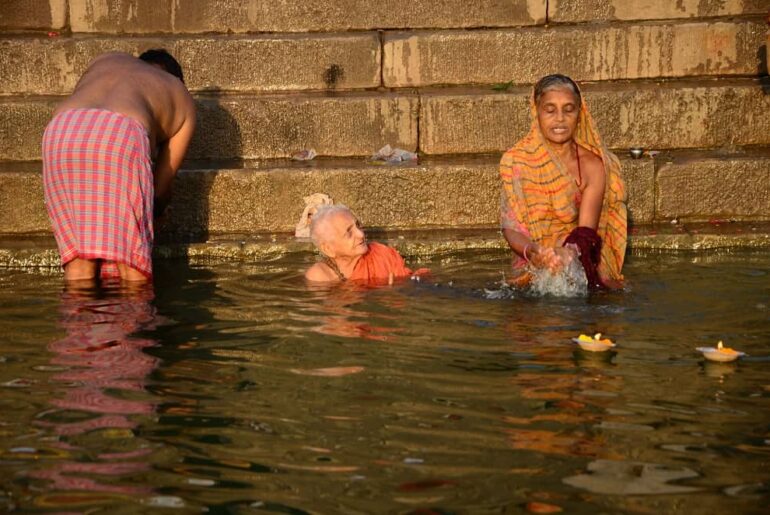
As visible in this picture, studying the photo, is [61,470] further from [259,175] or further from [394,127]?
[394,127]

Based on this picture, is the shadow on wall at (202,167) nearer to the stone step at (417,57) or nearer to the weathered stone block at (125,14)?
the stone step at (417,57)

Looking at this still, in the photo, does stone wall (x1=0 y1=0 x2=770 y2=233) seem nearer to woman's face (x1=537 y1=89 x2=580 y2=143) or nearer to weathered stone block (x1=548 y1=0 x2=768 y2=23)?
weathered stone block (x1=548 y1=0 x2=768 y2=23)

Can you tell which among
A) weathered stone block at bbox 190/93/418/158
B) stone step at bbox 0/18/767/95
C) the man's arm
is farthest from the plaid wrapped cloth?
stone step at bbox 0/18/767/95

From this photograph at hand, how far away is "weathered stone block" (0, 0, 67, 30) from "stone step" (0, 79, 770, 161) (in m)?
0.89

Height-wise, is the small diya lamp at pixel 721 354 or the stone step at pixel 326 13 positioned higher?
the stone step at pixel 326 13

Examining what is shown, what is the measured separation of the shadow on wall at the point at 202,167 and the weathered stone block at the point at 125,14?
78cm

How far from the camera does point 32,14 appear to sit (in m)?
9.54

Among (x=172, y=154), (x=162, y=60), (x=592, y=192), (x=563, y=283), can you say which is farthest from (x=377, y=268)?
(x=162, y=60)

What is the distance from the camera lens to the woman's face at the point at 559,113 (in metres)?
7.30

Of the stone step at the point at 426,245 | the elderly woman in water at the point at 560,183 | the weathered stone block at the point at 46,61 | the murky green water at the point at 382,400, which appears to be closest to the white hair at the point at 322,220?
the murky green water at the point at 382,400

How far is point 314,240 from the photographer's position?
731 cm

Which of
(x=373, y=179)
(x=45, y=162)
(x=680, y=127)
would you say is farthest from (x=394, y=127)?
(x=45, y=162)

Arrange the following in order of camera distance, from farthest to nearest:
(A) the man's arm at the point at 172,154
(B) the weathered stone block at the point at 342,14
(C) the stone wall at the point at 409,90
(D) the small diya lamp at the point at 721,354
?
(B) the weathered stone block at the point at 342,14, (C) the stone wall at the point at 409,90, (A) the man's arm at the point at 172,154, (D) the small diya lamp at the point at 721,354

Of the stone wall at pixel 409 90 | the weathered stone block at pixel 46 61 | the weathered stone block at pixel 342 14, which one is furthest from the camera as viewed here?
the weathered stone block at pixel 342 14
